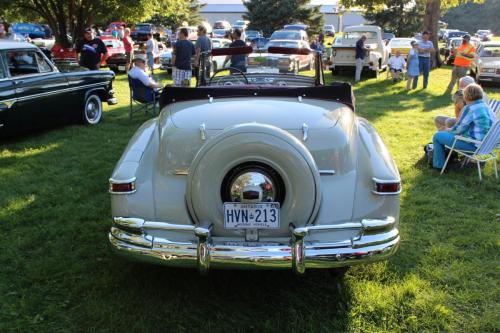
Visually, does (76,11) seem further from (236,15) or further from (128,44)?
(236,15)

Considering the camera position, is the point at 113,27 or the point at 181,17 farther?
the point at 181,17

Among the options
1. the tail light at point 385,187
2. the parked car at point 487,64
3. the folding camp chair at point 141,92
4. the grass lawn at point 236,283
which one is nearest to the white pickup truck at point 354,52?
the parked car at point 487,64

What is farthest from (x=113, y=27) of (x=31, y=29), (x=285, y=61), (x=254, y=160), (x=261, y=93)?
(x=254, y=160)

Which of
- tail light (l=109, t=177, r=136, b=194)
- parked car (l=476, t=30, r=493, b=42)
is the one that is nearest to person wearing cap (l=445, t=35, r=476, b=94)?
tail light (l=109, t=177, r=136, b=194)

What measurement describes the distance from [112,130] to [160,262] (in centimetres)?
623

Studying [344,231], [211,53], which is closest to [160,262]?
[344,231]

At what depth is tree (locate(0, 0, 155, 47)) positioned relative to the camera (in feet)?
62.0

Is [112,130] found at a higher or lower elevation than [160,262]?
lower

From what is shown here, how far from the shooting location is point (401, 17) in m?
42.7

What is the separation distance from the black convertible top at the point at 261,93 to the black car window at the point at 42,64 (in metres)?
4.54

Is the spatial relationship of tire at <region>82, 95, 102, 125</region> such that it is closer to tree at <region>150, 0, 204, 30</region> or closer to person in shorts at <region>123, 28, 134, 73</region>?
person in shorts at <region>123, 28, 134, 73</region>

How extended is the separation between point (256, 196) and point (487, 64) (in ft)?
48.2

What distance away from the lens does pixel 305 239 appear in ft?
9.50

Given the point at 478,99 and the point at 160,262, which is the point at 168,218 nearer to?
the point at 160,262
